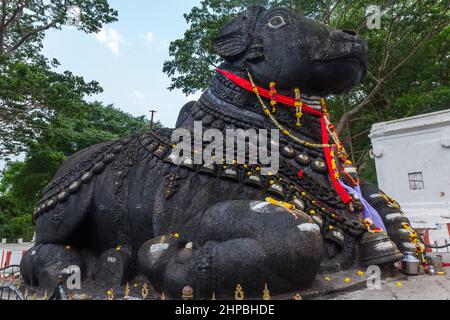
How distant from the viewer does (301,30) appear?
3895 mm

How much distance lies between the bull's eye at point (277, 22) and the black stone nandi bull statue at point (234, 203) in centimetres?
1

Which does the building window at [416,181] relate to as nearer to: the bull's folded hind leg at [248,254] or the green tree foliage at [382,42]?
the green tree foliage at [382,42]

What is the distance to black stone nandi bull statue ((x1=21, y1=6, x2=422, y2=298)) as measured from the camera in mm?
2727

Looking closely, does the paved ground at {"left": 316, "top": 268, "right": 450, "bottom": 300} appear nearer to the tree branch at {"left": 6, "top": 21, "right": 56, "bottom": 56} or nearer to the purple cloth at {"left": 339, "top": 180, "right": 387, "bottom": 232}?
the purple cloth at {"left": 339, "top": 180, "right": 387, "bottom": 232}

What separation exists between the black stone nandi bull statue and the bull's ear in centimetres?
1

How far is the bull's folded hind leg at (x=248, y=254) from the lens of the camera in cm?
264

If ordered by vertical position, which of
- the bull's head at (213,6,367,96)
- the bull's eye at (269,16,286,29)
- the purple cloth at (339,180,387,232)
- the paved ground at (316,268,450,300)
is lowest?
the paved ground at (316,268,450,300)

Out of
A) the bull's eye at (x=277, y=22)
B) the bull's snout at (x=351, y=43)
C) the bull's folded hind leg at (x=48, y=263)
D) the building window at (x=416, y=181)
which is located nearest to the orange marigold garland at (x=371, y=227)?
the bull's snout at (x=351, y=43)

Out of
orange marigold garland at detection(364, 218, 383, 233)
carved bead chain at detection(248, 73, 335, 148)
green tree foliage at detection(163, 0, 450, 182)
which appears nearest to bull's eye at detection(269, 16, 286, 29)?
carved bead chain at detection(248, 73, 335, 148)

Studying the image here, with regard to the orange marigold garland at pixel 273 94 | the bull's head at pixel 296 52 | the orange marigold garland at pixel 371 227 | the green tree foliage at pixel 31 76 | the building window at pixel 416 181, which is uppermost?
the green tree foliage at pixel 31 76

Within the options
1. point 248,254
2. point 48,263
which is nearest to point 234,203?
point 248,254
